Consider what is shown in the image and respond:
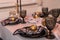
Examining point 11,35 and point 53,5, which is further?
point 53,5

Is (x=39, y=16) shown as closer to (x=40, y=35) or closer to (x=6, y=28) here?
(x=6, y=28)

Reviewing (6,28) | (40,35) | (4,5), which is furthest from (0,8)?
(40,35)

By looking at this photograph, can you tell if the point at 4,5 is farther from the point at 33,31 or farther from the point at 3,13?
the point at 33,31

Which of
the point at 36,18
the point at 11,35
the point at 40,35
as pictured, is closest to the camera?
the point at 40,35

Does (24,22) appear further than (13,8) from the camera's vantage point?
No

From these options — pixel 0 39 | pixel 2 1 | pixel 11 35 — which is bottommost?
pixel 0 39

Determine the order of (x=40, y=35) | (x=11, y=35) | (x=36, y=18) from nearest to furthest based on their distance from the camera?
(x=40, y=35) → (x=11, y=35) → (x=36, y=18)

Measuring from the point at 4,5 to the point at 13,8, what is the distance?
0.58 ft

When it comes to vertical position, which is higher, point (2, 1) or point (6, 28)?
point (2, 1)

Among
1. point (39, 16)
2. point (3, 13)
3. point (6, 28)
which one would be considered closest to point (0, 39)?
point (6, 28)

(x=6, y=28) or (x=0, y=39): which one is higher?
(x=6, y=28)

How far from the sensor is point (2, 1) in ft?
8.85

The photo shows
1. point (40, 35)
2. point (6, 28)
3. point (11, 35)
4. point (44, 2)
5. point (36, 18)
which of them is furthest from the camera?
point (44, 2)

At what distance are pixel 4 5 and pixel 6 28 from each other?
115 centimetres
